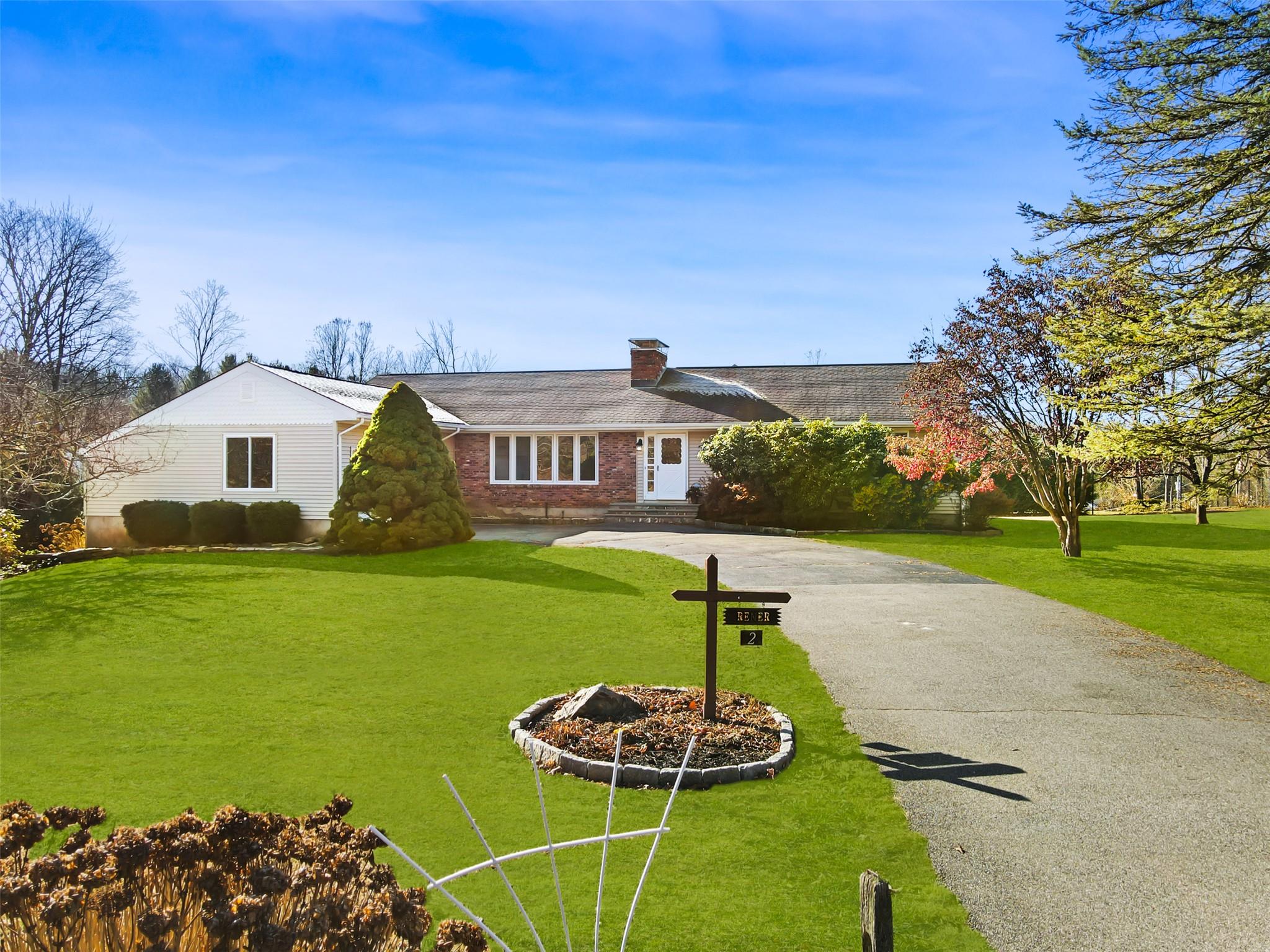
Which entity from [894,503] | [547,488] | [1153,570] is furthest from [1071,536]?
[547,488]

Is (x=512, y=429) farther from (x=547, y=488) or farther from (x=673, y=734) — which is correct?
(x=673, y=734)

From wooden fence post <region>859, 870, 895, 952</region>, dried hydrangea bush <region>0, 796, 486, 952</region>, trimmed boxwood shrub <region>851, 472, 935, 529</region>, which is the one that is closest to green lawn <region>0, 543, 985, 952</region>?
dried hydrangea bush <region>0, 796, 486, 952</region>

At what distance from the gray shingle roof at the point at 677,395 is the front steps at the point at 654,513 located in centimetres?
251

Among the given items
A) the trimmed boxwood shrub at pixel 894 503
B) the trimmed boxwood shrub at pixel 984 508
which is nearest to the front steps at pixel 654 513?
the trimmed boxwood shrub at pixel 894 503

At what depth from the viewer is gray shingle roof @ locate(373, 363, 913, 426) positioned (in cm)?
2953

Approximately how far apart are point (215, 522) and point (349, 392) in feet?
17.9

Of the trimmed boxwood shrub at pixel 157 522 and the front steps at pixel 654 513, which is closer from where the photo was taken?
the trimmed boxwood shrub at pixel 157 522

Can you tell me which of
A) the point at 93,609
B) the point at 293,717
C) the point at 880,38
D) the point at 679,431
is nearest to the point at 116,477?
the point at 93,609

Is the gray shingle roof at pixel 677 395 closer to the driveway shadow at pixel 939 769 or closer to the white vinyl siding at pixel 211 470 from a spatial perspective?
the white vinyl siding at pixel 211 470

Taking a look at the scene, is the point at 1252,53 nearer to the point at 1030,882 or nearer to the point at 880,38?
the point at 880,38

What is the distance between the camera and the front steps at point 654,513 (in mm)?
26594

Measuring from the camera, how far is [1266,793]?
6.26 meters

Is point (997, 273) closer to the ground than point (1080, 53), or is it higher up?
closer to the ground

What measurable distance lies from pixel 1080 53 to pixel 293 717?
1172cm
